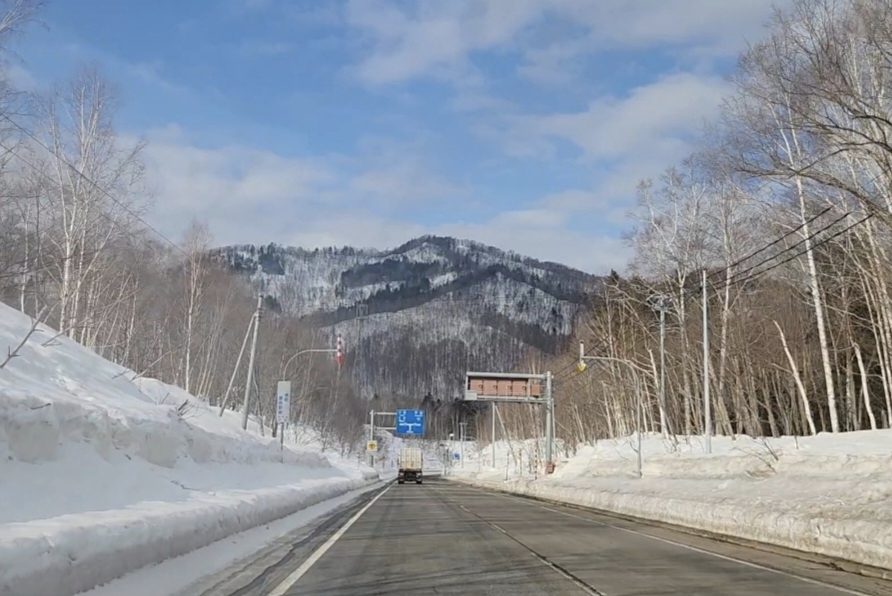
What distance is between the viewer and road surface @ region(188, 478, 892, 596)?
8477mm

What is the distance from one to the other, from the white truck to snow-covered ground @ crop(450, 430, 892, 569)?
4196 centimetres

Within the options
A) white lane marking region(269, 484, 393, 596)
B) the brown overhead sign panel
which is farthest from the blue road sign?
white lane marking region(269, 484, 393, 596)

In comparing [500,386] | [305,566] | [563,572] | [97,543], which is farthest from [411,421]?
[97,543]

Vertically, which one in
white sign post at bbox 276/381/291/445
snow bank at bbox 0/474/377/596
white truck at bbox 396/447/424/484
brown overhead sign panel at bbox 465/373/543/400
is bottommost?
white truck at bbox 396/447/424/484

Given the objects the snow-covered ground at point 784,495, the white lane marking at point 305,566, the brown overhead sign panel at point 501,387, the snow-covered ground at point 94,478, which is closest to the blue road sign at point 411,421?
the brown overhead sign panel at point 501,387

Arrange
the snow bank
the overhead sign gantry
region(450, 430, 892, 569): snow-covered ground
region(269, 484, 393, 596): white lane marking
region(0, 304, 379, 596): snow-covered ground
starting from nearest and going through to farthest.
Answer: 1. the snow bank
2. region(0, 304, 379, 596): snow-covered ground
3. region(269, 484, 393, 596): white lane marking
4. region(450, 430, 892, 569): snow-covered ground
5. the overhead sign gantry

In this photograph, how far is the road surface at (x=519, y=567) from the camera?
27.8 ft

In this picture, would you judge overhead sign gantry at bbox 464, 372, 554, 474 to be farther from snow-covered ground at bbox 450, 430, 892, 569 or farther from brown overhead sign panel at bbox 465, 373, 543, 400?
snow-covered ground at bbox 450, 430, 892, 569

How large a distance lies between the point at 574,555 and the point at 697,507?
8.15 m

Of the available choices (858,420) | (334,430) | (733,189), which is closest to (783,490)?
(733,189)

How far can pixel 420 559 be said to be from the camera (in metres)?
11.2

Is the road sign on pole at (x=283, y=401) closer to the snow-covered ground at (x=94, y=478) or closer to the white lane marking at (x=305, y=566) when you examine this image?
the snow-covered ground at (x=94, y=478)

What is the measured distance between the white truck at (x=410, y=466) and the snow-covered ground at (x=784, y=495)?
138 ft

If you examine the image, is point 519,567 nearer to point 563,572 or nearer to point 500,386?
point 563,572
